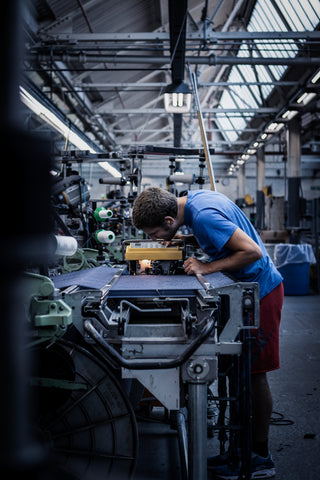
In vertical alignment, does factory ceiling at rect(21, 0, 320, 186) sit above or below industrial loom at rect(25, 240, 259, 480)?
above

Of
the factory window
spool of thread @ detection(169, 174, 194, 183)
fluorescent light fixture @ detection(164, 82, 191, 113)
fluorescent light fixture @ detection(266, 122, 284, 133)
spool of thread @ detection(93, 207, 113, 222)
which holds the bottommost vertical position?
spool of thread @ detection(93, 207, 113, 222)

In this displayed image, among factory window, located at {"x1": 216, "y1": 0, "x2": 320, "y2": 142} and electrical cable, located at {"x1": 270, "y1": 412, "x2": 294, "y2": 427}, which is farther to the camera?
factory window, located at {"x1": 216, "y1": 0, "x2": 320, "y2": 142}

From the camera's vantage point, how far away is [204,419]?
140cm

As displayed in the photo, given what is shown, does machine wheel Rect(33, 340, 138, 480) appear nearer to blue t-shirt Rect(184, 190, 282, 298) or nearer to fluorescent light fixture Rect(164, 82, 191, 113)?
blue t-shirt Rect(184, 190, 282, 298)

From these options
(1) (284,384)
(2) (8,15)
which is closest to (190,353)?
(2) (8,15)

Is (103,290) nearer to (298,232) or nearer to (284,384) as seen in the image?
(284,384)

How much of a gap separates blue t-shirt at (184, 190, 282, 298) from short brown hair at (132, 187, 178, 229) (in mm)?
91

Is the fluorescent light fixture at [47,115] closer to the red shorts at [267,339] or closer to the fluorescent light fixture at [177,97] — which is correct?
the fluorescent light fixture at [177,97]

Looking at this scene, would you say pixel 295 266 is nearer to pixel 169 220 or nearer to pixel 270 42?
pixel 270 42

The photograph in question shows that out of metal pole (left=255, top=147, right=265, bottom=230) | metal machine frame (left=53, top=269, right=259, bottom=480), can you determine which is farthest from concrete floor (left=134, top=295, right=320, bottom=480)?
metal pole (left=255, top=147, right=265, bottom=230)

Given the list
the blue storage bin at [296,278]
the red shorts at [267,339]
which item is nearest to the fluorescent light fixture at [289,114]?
the blue storage bin at [296,278]

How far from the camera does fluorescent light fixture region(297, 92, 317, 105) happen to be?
775 cm

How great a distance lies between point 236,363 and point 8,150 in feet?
5.63

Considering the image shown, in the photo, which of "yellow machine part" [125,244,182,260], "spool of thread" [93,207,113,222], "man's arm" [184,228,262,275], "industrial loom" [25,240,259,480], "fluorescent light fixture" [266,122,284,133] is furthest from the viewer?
"fluorescent light fixture" [266,122,284,133]
